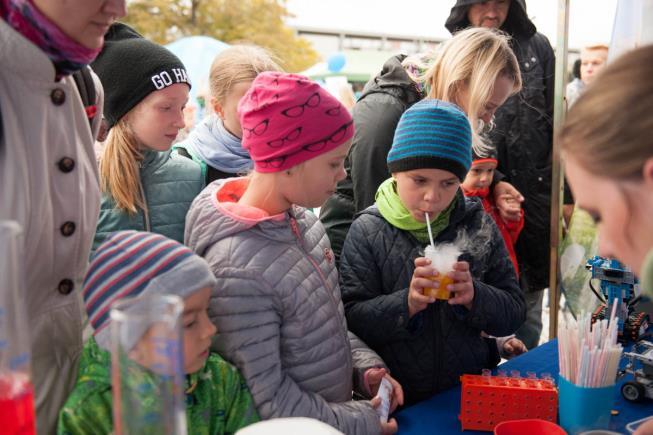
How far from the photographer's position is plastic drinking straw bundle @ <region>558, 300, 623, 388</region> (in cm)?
137

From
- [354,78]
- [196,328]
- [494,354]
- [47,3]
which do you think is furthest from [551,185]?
[354,78]

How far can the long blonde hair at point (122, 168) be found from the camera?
1.93m

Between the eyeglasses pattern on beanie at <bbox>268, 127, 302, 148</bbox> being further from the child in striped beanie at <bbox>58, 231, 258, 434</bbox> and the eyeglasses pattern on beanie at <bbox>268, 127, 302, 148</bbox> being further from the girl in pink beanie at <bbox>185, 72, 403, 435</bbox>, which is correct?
the child in striped beanie at <bbox>58, 231, 258, 434</bbox>

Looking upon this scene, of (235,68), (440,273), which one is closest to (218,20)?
(235,68)

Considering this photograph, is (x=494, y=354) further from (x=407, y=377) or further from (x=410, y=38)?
(x=410, y=38)

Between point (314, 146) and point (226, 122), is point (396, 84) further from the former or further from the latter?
point (314, 146)

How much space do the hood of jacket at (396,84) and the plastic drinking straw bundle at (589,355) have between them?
3.91ft

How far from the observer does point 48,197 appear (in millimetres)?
1129

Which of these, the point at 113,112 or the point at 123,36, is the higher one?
the point at 123,36

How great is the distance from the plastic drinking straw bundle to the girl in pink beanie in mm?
433

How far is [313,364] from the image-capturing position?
1.49m

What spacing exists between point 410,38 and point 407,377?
89.8 feet

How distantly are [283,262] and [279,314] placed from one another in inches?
4.7

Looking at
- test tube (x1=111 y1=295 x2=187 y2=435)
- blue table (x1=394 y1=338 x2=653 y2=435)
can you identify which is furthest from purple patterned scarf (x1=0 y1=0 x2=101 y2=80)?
blue table (x1=394 y1=338 x2=653 y2=435)
